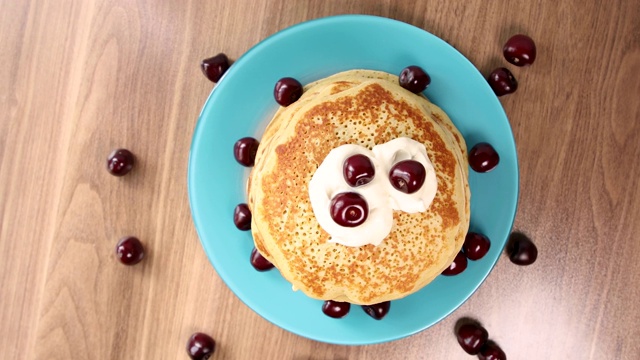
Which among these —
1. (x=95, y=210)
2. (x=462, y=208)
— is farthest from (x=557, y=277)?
(x=95, y=210)

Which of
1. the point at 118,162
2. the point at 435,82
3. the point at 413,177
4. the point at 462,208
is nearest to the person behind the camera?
the point at 413,177

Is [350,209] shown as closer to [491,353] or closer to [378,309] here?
[378,309]

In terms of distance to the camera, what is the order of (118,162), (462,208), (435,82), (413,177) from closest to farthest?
(413,177), (462,208), (435,82), (118,162)

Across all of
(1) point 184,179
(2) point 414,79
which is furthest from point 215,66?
(2) point 414,79

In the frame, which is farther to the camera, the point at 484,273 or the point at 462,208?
the point at 484,273

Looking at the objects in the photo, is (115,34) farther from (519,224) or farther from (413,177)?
(519,224)
